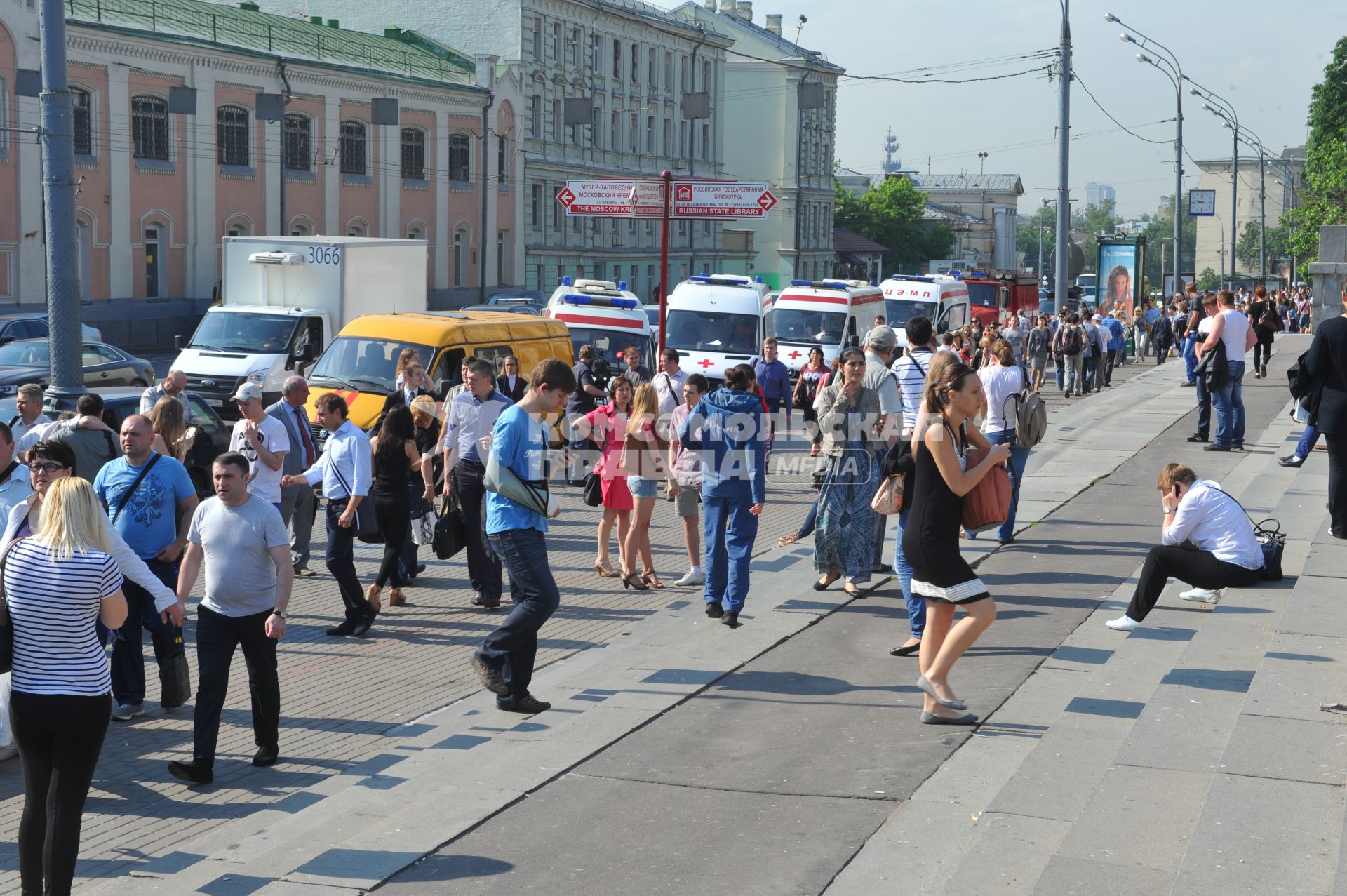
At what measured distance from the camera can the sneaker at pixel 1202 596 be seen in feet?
33.0

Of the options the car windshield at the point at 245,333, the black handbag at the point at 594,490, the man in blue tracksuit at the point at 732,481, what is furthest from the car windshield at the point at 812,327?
the man in blue tracksuit at the point at 732,481

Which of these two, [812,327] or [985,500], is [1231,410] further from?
[985,500]

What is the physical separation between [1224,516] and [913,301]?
87.7 ft

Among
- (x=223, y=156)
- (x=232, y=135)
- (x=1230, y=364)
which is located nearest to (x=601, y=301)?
(x=1230, y=364)

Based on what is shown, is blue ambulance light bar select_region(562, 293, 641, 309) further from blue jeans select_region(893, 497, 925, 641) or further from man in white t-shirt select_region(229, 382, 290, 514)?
blue jeans select_region(893, 497, 925, 641)

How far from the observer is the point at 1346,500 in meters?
10.2

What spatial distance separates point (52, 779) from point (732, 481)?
5.33 metres

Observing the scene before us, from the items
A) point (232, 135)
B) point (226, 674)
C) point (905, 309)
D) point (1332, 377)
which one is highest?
point (232, 135)

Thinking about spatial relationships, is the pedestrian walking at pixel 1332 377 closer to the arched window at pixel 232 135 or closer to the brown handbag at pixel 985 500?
the brown handbag at pixel 985 500

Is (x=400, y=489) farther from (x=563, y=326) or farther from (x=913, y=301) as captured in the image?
(x=913, y=301)

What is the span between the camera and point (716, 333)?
25328 millimetres

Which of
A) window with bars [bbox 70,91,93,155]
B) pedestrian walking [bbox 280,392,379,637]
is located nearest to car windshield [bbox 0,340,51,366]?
pedestrian walking [bbox 280,392,379,637]

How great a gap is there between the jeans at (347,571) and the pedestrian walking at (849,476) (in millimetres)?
3262

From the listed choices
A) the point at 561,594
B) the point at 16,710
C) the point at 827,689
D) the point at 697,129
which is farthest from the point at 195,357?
the point at 697,129
